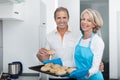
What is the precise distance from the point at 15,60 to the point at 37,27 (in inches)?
15.8

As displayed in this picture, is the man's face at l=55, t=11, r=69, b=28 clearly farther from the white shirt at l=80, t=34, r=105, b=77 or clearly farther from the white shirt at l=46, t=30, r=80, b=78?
the white shirt at l=80, t=34, r=105, b=77

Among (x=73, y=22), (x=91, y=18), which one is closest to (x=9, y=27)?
(x=91, y=18)

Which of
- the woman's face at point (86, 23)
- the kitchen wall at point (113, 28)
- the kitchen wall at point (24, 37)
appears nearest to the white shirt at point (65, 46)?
the woman's face at point (86, 23)

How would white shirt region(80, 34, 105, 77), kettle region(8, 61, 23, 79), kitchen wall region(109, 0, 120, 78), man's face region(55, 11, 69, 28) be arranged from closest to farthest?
1. white shirt region(80, 34, 105, 77)
2. man's face region(55, 11, 69, 28)
3. kettle region(8, 61, 23, 79)
4. kitchen wall region(109, 0, 120, 78)

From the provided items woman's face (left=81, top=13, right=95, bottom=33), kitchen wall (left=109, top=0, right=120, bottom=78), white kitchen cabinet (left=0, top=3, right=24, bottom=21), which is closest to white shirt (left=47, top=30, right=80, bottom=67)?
woman's face (left=81, top=13, right=95, bottom=33)

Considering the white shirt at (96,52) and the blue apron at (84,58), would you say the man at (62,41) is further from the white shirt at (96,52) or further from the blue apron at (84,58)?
the white shirt at (96,52)

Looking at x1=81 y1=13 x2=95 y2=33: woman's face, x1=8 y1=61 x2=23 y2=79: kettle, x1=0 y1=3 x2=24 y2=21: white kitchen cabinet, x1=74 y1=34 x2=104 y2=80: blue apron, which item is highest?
x1=0 y1=3 x2=24 y2=21: white kitchen cabinet

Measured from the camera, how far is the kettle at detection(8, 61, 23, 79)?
2.13 metres

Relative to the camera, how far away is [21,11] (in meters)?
2.30

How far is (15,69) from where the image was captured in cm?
217

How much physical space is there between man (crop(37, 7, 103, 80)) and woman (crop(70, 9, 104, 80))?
108 mm

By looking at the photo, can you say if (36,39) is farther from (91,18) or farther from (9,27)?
(91,18)

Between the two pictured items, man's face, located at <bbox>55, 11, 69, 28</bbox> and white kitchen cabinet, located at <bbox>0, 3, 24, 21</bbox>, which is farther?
white kitchen cabinet, located at <bbox>0, 3, 24, 21</bbox>

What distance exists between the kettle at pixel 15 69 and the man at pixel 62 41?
47 cm
